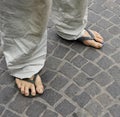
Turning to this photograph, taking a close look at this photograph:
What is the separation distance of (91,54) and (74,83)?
36 centimetres

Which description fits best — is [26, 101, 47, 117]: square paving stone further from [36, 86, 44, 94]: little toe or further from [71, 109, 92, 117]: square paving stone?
[71, 109, 92, 117]: square paving stone

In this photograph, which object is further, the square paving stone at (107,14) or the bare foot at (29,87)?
the square paving stone at (107,14)

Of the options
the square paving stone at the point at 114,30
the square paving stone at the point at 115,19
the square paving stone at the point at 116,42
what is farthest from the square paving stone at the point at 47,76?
the square paving stone at the point at 115,19

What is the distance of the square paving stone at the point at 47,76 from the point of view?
2.45 m

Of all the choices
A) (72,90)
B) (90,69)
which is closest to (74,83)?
(72,90)

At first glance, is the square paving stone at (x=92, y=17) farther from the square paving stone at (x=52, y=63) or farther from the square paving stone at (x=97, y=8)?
the square paving stone at (x=52, y=63)

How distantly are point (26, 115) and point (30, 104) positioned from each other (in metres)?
0.10

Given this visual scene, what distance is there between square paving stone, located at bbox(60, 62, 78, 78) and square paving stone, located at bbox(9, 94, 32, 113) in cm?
37

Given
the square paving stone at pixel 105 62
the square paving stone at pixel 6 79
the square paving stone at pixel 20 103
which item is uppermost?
the square paving stone at pixel 105 62

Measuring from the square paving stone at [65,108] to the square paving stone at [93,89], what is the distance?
0.19m

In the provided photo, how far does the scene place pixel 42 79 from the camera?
2451 mm

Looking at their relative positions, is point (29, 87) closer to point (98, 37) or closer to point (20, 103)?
point (20, 103)

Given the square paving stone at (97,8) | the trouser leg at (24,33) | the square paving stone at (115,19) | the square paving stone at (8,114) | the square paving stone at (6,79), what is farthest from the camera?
the square paving stone at (97,8)

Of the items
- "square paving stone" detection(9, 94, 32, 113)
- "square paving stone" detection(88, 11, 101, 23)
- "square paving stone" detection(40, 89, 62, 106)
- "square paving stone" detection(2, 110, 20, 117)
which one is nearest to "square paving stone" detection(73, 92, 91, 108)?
"square paving stone" detection(40, 89, 62, 106)
